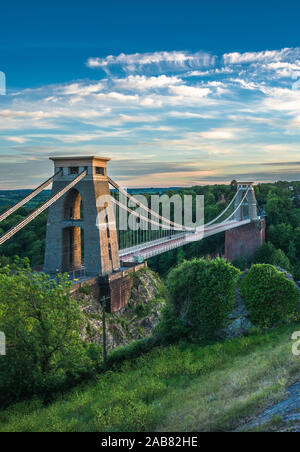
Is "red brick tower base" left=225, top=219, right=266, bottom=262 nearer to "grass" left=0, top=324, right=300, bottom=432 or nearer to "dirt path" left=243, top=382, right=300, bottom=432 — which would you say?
"grass" left=0, top=324, right=300, bottom=432

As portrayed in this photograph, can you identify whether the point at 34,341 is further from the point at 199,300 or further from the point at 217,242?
the point at 217,242

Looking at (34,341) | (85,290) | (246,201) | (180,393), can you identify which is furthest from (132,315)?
(246,201)

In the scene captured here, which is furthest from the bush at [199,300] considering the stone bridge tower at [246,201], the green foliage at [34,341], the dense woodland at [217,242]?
the stone bridge tower at [246,201]

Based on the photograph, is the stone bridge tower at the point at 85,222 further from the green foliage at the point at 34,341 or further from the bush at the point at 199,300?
the green foliage at the point at 34,341

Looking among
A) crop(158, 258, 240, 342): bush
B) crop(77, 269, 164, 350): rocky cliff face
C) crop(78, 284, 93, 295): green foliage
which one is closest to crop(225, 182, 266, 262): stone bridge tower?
crop(77, 269, 164, 350): rocky cliff face

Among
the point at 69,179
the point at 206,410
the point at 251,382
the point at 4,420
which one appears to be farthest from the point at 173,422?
the point at 69,179
